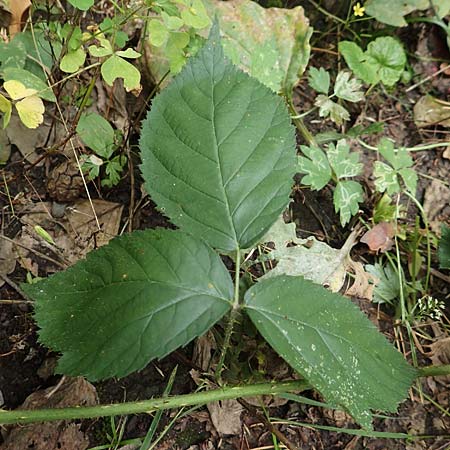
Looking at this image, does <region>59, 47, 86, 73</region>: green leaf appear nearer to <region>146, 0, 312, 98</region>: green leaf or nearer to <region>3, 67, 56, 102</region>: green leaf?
<region>3, 67, 56, 102</region>: green leaf

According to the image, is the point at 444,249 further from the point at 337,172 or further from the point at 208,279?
the point at 208,279

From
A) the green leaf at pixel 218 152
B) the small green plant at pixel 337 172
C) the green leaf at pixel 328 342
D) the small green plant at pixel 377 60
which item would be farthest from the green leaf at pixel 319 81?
the green leaf at pixel 328 342

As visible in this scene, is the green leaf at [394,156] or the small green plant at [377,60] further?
the small green plant at [377,60]

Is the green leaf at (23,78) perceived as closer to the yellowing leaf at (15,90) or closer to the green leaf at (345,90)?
the yellowing leaf at (15,90)

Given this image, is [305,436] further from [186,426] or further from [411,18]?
[411,18]

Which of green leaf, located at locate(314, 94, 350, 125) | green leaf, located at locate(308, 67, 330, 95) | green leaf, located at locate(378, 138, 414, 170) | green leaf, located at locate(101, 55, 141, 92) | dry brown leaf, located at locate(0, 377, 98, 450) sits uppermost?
green leaf, located at locate(101, 55, 141, 92)

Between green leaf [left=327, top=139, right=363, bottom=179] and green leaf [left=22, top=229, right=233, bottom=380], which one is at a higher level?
green leaf [left=22, top=229, right=233, bottom=380]

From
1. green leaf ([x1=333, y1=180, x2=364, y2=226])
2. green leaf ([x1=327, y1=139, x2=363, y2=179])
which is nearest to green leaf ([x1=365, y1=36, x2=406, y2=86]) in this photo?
green leaf ([x1=327, y1=139, x2=363, y2=179])

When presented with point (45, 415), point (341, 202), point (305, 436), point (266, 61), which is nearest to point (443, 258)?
point (341, 202)
